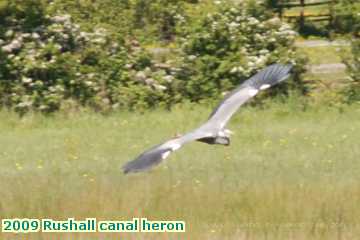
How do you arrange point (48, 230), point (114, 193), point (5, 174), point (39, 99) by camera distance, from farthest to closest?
point (39, 99), point (5, 174), point (114, 193), point (48, 230)

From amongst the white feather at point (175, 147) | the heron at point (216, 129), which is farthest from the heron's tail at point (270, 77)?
the white feather at point (175, 147)

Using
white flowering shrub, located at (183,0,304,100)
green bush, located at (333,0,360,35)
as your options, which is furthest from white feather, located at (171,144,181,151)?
green bush, located at (333,0,360,35)

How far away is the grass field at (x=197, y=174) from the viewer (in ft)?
27.5

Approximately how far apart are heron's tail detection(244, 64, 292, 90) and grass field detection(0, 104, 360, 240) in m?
0.98

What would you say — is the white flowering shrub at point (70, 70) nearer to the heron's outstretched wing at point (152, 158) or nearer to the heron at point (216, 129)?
the heron at point (216, 129)

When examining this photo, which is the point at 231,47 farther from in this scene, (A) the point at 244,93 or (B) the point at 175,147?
(B) the point at 175,147

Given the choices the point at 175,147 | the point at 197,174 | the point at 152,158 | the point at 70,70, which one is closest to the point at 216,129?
the point at 175,147

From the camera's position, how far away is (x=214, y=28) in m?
17.8

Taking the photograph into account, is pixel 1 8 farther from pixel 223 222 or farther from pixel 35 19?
pixel 223 222

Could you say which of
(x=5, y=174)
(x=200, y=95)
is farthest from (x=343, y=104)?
(x=5, y=174)

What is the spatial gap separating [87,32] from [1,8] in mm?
1620

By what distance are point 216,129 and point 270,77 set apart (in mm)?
1255

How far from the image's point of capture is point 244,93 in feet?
32.3

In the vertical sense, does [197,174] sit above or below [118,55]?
below
